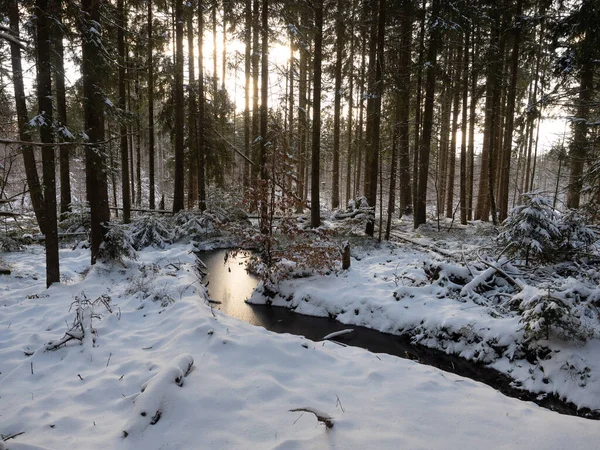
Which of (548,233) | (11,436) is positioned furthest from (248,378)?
(548,233)

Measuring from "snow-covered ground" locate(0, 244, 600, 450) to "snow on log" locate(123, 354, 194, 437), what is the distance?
1 centimetres

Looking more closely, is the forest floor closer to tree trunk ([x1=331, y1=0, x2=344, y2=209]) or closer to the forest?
the forest

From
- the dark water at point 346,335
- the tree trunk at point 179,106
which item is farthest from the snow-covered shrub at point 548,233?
the tree trunk at point 179,106

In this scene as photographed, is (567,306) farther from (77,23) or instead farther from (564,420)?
(77,23)

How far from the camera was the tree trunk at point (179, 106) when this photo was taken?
14368mm

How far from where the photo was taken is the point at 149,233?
13.4m

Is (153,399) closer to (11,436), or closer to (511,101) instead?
(11,436)

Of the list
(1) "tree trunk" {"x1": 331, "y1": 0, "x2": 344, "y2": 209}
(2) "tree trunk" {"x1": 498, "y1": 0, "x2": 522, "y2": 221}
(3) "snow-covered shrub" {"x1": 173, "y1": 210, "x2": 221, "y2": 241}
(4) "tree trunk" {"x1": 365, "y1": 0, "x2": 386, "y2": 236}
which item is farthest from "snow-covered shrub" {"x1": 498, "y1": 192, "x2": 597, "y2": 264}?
(3) "snow-covered shrub" {"x1": 173, "y1": 210, "x2": 221, "y2": 241}

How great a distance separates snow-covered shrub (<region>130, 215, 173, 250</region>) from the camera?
13.0 metres

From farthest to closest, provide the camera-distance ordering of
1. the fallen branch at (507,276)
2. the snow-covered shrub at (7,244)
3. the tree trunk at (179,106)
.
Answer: the tree trunk at (179,106)
the snow-covered shrub at (7,244)
the fallen branch at (507,276)

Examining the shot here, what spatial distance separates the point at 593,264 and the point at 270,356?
734 centimetres

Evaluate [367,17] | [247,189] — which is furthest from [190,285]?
[367,17]

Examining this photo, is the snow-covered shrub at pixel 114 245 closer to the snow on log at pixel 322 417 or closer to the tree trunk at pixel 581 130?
the snow on log at pixel 322 417

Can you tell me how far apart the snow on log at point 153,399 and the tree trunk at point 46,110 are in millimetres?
5174
